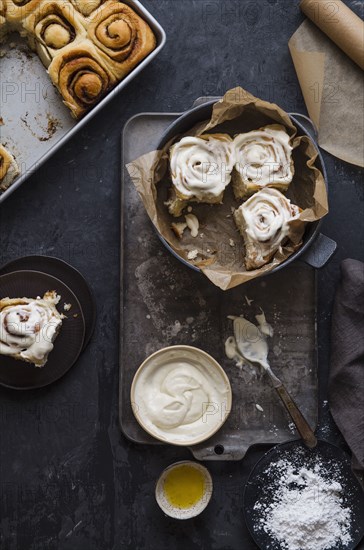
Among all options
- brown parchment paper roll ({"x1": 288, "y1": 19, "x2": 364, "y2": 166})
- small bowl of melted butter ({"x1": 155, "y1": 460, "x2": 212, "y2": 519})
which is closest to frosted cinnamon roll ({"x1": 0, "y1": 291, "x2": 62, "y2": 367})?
small bowl of melted butter ({"x1": 155, "y1": 460, "x2": 212, "y2": 519})

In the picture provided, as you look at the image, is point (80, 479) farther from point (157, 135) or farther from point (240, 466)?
point (157, 135)

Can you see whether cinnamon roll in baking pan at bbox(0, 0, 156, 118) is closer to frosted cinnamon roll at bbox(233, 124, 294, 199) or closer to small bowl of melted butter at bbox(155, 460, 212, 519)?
frosted cinnamon roll at bbox(233, 124, 294, 199)

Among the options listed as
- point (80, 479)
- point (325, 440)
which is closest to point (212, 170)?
point (325, 440)

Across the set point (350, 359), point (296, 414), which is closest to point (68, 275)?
point (296, 414)

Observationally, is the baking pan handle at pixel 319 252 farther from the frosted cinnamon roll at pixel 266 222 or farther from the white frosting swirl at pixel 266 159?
the white frosting swirl at pixel 266 159

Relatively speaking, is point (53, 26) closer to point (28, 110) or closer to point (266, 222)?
point (28, 110)

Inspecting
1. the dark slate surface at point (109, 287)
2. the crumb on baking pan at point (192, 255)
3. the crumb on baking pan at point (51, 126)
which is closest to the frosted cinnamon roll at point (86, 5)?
the dark slate surface at point (109, 287)
